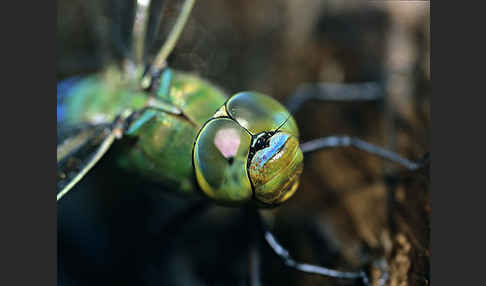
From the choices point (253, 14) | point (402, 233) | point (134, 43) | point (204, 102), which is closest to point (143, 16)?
point (134, 43)

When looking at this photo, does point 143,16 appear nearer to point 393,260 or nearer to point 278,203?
point 278,203

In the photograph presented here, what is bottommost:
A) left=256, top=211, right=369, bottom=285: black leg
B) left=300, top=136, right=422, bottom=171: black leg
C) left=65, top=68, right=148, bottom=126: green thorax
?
left=256, top=211, right=369, bottom=285: black leg

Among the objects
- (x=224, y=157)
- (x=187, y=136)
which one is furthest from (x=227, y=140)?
(x=187, y=136)

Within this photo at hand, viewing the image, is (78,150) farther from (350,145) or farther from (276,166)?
(350,145)

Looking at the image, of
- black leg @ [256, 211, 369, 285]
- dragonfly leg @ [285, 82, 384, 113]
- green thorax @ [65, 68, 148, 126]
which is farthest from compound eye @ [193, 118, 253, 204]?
dragonfly leg @ [285, 82, 384, 113]

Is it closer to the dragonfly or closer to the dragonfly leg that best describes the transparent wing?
the dragonfly

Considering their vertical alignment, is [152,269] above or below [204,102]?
below

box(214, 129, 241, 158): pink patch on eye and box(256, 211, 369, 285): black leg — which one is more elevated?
box(214, 129, 241, 158): pink patch on eye

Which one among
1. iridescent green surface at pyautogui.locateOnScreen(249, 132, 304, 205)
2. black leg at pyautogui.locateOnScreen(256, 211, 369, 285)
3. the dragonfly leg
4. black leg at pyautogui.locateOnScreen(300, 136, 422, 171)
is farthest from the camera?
the dragonfly leg
